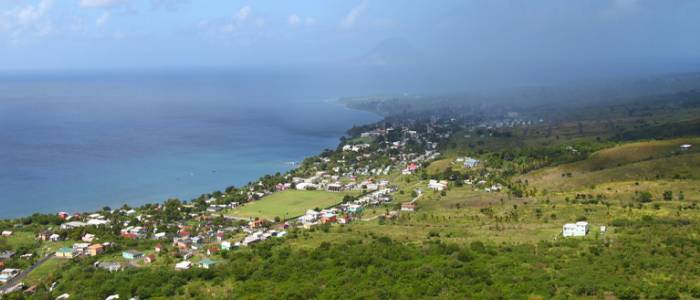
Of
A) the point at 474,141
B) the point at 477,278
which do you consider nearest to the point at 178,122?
the point at 474,141

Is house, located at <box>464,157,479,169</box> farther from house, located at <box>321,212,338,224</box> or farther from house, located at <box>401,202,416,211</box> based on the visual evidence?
house, located at <box>321,212,338,224</box>

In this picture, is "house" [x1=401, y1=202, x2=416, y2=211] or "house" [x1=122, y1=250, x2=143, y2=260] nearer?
"house" [x1=122, y1=250, x2=143, y2=260]

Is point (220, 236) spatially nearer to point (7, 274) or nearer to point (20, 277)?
point (20, 277)

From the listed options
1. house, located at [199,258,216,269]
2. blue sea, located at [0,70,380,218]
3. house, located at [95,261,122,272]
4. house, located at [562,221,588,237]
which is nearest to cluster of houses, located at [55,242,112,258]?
house, located at [95,261,122,272]

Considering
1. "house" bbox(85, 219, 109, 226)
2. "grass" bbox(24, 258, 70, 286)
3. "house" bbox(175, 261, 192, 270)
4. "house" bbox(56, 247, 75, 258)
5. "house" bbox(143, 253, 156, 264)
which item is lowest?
"house" bbox(85, 219, 109, 226)

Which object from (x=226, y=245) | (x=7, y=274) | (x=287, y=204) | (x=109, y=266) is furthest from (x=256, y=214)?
(x=7, y=274)

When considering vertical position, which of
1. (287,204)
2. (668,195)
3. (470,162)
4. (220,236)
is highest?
(668,195)
